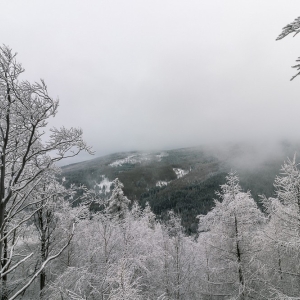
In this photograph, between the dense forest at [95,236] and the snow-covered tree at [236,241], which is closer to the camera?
the dense forest at [95,236]

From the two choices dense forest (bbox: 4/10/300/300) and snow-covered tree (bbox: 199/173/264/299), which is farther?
snow-covered tree (bbox: 199/173/264/299)

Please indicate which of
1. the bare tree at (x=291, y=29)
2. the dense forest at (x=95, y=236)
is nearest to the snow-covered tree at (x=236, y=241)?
the dense forest at (x=95, y=236)

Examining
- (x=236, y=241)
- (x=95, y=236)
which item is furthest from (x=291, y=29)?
(x=95, y=236)

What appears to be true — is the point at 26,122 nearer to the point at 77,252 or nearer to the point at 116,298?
the point at 116,298

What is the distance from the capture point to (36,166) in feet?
15.5

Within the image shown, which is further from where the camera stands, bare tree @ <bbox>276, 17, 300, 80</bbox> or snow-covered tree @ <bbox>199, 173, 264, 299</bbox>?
snow-covered tree @ <bbox>199, 173, 264, 299</bbox>

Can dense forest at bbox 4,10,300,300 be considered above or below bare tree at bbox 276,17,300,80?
below

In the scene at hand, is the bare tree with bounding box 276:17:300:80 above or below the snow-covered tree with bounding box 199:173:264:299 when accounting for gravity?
above

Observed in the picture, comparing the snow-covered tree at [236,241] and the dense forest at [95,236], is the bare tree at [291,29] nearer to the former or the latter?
the dense forest at [95,236]

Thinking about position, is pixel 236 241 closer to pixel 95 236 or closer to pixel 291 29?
pixel 95 236

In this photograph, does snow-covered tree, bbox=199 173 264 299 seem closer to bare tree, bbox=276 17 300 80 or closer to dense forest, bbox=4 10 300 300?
dense forest, bbox=4 10 300 300

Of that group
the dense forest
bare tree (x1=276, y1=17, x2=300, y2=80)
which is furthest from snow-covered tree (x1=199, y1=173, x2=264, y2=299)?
bare tree (x1=276, y1=17, x2=300, y2=80)

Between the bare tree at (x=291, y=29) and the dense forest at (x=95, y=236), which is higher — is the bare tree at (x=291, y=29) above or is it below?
above

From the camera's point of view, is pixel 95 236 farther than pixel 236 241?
Yes
